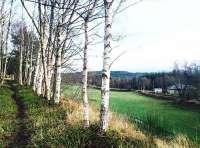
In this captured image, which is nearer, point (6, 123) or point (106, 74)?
point (106, 74)

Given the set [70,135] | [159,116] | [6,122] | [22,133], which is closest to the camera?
[70,135]

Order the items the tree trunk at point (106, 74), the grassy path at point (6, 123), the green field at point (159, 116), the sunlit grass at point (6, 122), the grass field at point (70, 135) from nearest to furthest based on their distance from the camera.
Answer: the grass field at point (70, 135)
the tree trunk at point (106, 74)
the grassy path at point (6, 123)
the sunlit grass at point (6, 122)
the green field at point (159, 116)

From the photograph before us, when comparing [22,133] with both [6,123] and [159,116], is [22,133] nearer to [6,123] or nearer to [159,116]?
[6,123]

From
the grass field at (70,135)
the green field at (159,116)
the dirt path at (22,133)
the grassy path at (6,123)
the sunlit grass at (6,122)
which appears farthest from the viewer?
the green field at (159,116)

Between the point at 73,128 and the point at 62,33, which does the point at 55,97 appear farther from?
the point at 73,128

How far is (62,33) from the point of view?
21.5 metres

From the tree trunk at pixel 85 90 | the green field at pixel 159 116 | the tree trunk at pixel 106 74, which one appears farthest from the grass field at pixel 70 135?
the green field at pixel 159 116

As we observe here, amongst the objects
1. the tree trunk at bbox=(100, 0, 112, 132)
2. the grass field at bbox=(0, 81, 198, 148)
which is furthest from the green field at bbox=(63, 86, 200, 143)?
the tree trunk at bbox=(100, 0, 112, 132)

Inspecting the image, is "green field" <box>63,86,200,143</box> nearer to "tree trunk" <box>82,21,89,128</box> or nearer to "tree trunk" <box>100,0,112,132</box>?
"tree trunk" <box>100,0,112,132</box>

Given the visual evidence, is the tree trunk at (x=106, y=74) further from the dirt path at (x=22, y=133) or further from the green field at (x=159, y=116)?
the green field at (x=159, y=116)

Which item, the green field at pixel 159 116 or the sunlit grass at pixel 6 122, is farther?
the green field at pixel 159 116

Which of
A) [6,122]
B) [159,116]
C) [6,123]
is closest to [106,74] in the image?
[6,123]

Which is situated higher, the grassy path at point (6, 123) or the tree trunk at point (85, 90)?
the tree trunk at point (85, 90)

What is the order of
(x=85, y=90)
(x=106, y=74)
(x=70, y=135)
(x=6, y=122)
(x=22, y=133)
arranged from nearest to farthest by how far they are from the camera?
(x=106, y=74) < (x=70, y=135) < (x=85, y=90) < (x=22, y=133) < (x=6, y=122)
